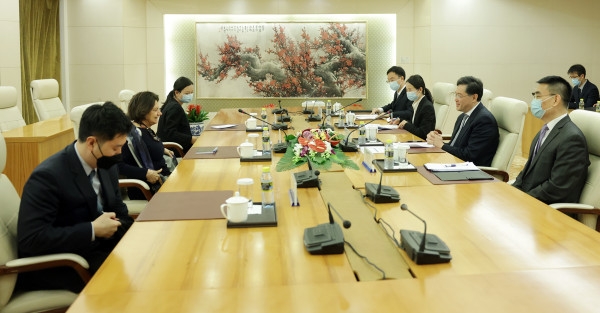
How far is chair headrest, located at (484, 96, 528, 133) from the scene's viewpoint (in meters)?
4.82

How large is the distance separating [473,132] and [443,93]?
6.26 ft

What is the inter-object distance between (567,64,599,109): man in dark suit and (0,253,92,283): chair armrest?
7.87 metres

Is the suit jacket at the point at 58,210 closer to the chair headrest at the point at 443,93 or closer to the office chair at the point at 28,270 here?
the office chair at the point at 28,270

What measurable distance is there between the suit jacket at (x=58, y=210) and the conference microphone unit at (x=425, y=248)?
1.36 m

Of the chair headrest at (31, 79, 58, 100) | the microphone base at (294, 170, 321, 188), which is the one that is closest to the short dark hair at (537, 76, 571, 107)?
the microphone base at (294, 170, 321, 188)

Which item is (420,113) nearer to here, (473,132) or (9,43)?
(473,132)

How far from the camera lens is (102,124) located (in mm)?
2850

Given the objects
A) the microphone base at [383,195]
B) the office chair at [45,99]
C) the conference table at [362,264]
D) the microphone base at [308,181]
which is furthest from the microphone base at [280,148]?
the office chair at [45,99]

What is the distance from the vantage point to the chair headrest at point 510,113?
4.82m

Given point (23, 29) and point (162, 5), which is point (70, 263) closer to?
point (23, 29)

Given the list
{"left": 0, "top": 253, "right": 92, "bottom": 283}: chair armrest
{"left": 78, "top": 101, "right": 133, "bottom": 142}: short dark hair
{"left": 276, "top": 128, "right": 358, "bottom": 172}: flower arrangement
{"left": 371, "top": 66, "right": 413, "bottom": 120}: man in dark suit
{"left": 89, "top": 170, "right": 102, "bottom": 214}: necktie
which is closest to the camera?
{"left": 0, "top": 253, "right": 92, "bottom": 283}: chair armrest

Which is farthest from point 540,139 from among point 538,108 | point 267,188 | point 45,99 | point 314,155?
point 45,99

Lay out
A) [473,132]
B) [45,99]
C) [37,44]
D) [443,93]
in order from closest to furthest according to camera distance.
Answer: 1. [473,132]
2. [443,93]
3. [45,99]
4. [37,44]

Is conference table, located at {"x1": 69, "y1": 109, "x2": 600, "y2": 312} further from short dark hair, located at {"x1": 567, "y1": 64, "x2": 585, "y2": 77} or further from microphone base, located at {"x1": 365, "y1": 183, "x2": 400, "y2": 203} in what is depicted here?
short dark hair, located at {"x1": 567, "y1": 64, "x2": 585, "y2": 77}
